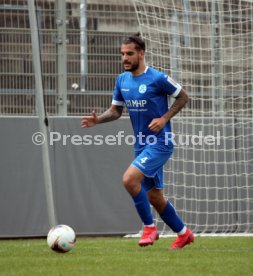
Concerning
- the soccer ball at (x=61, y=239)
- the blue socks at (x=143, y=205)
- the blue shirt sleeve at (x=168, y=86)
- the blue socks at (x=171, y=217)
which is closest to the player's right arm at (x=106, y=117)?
the blue shirt sleeve at (x=168, y=86)

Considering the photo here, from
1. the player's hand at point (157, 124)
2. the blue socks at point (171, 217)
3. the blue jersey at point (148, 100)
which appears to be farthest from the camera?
the blue socks at point (171, 217)

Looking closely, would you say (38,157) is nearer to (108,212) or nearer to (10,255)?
(108,212)

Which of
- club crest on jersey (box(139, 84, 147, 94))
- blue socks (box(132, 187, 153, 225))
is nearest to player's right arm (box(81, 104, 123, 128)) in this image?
club crest on jersey (box(139, 84, 147, 94))

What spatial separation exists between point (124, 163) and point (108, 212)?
87cm

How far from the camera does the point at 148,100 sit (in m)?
8.74

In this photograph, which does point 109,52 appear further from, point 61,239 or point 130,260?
point 130,260

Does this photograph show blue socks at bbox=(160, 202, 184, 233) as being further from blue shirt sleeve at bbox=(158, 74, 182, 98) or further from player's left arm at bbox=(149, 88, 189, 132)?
blue shirt sleeve at bbox=(158, 74, 182, 98)

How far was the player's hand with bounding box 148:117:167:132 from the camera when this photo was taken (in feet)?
27.5

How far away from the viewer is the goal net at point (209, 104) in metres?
12.5

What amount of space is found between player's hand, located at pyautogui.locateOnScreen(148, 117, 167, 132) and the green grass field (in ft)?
4.21

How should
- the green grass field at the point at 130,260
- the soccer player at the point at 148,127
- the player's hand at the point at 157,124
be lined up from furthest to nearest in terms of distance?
the soccer player at the point at 148,127 → the player's hand at the point at 157,124 → the green grass field at the point at 130,260

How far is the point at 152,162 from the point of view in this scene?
860 centimetres

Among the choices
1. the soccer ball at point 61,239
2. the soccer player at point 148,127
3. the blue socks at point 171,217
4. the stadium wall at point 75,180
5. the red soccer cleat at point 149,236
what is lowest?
the stadium wall at point 75,180

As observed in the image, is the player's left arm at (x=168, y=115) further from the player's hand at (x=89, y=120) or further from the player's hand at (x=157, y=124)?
the player's hand at (x=89, y=120)
